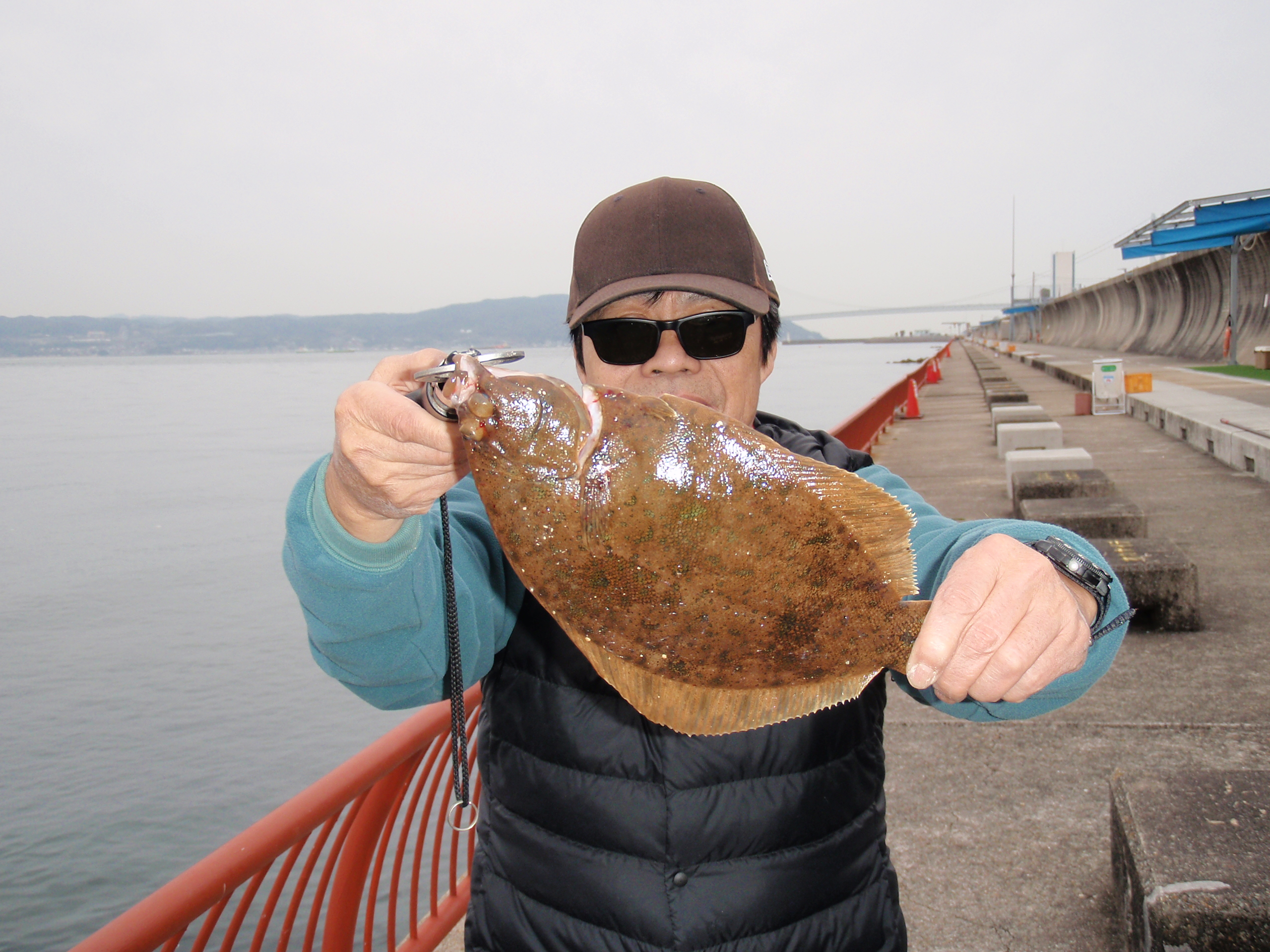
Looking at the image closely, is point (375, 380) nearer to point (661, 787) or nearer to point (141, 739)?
point (661, 787)

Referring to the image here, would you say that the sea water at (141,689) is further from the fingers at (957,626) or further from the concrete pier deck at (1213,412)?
the concrete pier deck at (1213,412)

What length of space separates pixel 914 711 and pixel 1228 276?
96.6 feet

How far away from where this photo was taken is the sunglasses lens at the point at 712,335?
2107 mm

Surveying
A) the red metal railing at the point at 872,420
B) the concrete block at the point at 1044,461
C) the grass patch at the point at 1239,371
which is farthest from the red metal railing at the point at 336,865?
the grass patch at the point at 1239,371

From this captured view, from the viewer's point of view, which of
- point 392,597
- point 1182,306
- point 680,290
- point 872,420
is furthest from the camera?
point 1182,306

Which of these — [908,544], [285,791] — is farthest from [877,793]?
[285,791]

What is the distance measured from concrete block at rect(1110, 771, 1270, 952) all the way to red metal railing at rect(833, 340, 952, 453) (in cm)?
561

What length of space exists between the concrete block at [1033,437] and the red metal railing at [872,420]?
1.94 meters

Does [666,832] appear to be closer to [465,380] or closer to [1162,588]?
[465,380]

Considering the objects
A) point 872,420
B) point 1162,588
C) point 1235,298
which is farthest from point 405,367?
point 1235,298

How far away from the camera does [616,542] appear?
1434 millimetres

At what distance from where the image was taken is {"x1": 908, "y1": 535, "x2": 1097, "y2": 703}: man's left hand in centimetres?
146

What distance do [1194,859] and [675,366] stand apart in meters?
2.01

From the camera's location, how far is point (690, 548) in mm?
1456
